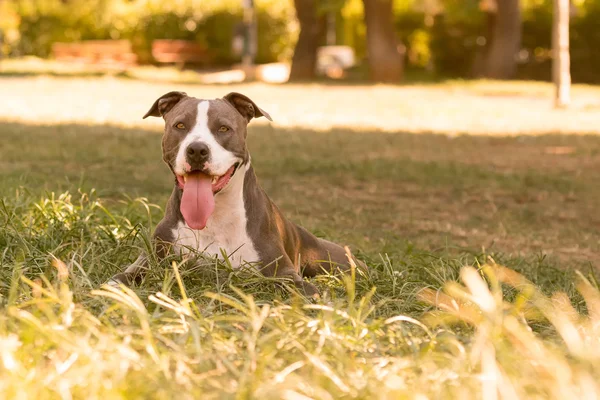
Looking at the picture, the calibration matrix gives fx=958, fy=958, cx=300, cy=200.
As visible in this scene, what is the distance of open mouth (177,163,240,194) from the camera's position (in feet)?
14.5

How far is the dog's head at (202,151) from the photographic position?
4324 millimetres

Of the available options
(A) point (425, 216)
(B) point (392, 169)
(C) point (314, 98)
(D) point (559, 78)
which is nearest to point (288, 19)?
(C) point (314, 98)

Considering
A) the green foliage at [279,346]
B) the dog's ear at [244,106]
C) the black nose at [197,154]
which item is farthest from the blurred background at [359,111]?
the green foliage at [279,346]

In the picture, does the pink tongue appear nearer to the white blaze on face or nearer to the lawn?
the white blaze on face

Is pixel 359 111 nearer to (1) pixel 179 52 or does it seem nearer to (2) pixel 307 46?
(2) pixel 307 46

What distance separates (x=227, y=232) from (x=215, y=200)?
0.54 feet

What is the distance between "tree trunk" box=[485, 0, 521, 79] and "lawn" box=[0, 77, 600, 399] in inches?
468

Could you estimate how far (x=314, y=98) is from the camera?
61.7 feet

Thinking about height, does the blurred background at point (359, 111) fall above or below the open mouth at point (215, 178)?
below

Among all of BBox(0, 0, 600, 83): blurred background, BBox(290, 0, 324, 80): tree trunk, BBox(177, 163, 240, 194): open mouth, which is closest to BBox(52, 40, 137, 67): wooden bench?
BBox(0, 0, 600, 83): blurred background

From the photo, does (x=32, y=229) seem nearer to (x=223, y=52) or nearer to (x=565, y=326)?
(x=565, y=326)

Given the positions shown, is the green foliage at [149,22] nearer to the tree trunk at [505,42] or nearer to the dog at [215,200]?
the tree trunk at [505,42]

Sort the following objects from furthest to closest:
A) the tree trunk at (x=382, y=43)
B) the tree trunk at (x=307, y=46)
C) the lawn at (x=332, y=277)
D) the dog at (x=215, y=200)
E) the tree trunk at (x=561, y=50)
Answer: the tree trunk at (x=307, y=46), the tree trunk at (x=382, y=43), the tree trunk at (x=561, y=50), the dog at (x=215, y=200), the lawn at (x=332, y=277)

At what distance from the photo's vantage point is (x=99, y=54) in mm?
32531
